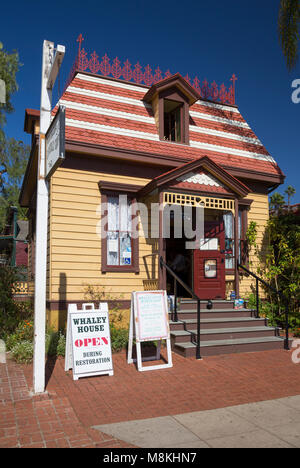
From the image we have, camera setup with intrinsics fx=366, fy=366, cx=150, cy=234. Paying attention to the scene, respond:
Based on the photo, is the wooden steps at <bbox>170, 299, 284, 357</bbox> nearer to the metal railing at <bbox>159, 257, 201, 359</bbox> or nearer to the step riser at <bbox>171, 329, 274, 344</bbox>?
the step riser at <bbox>171, 329, 274, 344</bbox>

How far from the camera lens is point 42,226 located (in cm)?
518

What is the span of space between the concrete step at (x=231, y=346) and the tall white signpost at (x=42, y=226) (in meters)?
3.20

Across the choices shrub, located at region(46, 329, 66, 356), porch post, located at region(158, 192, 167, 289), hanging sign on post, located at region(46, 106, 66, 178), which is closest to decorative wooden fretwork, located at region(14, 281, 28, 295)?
shrub, located at region(46, 329, 66, 356)

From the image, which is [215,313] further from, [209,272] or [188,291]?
[188,291]

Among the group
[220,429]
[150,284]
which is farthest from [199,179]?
[220,429]

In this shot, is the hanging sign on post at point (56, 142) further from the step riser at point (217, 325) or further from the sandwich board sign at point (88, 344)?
the step riser at point (217, 325)

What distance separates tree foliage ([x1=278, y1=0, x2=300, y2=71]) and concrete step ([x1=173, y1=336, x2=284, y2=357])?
833 cm

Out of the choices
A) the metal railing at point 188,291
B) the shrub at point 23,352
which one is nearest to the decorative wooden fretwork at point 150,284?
the metal railing at point 188,291

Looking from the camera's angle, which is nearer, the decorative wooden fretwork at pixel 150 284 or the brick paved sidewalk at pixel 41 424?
the brick paved sidewalk at pixel 41 424

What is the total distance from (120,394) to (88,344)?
3.96 feet

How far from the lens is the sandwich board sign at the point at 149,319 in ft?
22.2

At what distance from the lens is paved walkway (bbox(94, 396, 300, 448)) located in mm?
3736

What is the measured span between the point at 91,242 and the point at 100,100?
413cm
